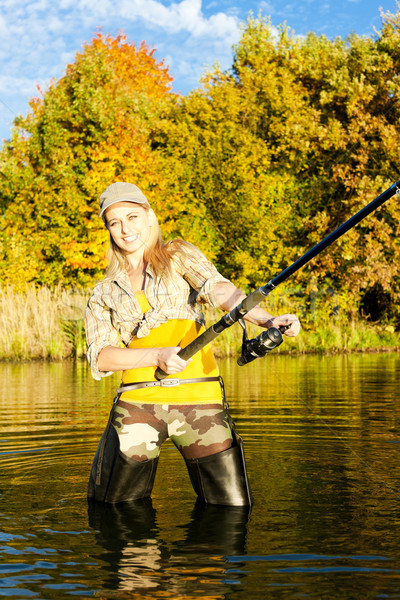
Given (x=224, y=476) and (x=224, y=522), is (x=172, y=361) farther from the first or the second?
(x=224, y=522)

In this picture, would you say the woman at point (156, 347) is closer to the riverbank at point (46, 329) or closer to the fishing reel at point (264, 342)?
the fishing reel at point (264, 342)

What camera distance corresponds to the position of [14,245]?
30.0 metres

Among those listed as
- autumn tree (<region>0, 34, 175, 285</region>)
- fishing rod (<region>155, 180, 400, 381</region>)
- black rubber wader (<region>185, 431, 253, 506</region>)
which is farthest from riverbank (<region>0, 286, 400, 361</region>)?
fishing rod (<region>155, 180, 400, 381</region>)

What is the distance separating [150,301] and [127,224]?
48cm

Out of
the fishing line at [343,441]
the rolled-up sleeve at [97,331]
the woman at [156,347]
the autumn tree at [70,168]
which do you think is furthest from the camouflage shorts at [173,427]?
the autumn tree at [70,168]

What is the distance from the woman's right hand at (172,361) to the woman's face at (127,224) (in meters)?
0.74

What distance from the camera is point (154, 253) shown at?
498cm

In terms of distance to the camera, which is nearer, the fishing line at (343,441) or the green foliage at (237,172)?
the fishing line at (343,441)

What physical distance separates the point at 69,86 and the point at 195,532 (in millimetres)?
27643

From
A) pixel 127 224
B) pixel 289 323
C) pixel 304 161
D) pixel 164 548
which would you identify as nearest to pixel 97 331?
pixel 127 224

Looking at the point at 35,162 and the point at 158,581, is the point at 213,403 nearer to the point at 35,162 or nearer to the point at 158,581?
the point at 158,581

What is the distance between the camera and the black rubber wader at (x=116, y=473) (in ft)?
16.6

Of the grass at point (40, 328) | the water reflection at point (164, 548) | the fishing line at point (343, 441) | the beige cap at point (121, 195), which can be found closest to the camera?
the water reflection at point (164, 548)

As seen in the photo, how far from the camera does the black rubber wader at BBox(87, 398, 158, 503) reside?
199 inches
